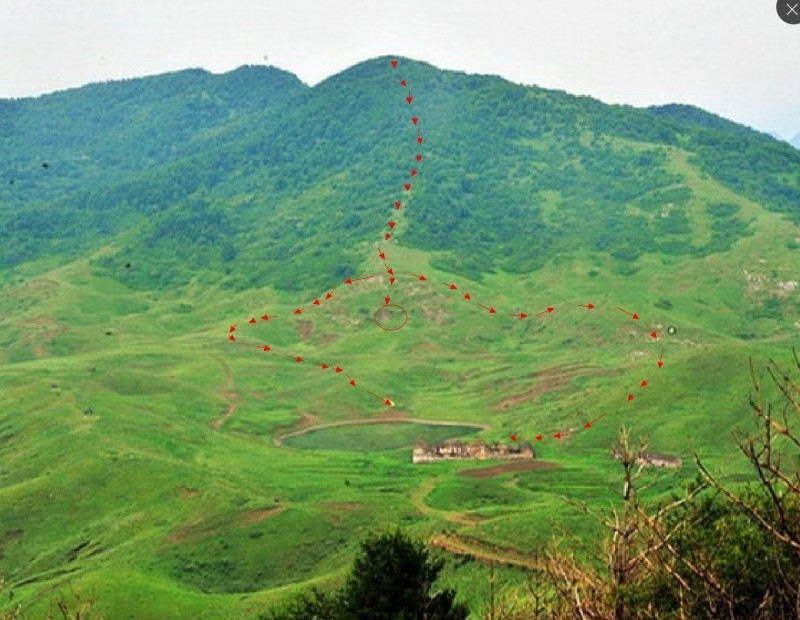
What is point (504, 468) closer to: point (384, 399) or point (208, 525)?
point (208, 525)

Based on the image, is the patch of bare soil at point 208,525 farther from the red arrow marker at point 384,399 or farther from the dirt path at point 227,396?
the red arrow marker at point 384,399

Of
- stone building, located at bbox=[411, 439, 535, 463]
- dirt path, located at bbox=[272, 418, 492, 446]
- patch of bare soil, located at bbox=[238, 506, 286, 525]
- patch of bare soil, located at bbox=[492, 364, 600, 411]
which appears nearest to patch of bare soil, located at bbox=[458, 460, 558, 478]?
stone building, located at bbox=[411, 439, 535, 463]

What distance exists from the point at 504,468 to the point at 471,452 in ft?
41.4

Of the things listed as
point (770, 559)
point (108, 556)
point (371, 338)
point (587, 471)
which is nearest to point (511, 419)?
point (587, 471)

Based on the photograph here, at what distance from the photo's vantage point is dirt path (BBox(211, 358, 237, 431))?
146500 millimetres

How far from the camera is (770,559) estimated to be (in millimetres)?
31641

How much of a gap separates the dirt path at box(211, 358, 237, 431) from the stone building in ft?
116

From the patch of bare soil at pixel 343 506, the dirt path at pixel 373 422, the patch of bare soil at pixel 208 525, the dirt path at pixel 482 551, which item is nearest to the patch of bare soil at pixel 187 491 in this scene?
the patch of bare soil at pixel 208 525

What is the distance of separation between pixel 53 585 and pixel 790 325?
507ft

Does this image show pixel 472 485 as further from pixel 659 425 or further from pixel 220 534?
pixel 659 425

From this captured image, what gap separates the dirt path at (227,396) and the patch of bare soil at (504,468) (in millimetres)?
47324

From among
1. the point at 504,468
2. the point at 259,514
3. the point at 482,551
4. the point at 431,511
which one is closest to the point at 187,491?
the point at 259,514

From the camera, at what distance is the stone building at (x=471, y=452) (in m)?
121

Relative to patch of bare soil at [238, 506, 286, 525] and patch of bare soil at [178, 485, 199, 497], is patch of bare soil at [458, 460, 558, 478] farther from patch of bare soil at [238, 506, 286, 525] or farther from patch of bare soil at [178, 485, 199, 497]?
patch of bare soil at [178, 485, 199, 497]
